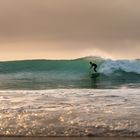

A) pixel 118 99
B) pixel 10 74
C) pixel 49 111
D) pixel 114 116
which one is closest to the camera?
pixel 114 116

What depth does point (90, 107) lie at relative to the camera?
10008 millimetres

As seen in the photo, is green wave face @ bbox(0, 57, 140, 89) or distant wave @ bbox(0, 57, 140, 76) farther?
distant wave @ bbox(0, 57, 140, 76)

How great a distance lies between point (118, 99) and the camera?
1143 centimetres

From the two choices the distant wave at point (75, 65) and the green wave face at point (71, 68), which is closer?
the green wave face at point (71, 68)

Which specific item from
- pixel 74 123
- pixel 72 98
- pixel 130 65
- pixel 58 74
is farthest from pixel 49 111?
pixel 130 65

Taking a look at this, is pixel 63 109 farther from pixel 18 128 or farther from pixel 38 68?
pixel 38 68

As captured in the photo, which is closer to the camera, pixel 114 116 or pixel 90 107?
pixel 114 116

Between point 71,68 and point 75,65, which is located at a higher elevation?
point 75,65

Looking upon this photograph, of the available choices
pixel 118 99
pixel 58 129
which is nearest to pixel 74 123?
pixel 58 129

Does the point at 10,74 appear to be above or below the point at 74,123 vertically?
above

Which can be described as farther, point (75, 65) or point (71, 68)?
point (75, 65)

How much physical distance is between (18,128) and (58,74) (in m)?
17.8

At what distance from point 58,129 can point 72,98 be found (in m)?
4.09

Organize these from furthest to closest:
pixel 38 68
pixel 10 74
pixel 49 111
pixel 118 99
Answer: pixel 38 68, pixel 10 74, pixel 118 99, pixel 49 111
